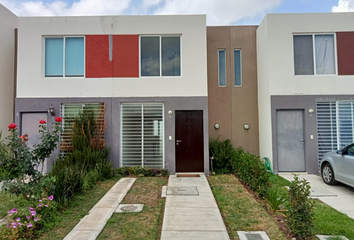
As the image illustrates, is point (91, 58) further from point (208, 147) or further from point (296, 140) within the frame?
point (296, 140)

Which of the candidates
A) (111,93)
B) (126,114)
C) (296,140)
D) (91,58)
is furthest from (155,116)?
(296,140)

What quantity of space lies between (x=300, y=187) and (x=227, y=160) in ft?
16.7

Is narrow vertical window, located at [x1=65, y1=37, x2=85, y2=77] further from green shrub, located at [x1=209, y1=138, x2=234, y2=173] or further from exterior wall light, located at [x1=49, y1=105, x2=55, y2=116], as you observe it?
green shrub, located at [x1=209, y1=138, x2=234, y2=173]

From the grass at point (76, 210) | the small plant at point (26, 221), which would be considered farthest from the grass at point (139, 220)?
the small plant at point (26, 221)

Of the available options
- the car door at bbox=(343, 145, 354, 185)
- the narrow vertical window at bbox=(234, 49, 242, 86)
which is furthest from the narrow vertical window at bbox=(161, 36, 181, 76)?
the car door at bbox=(343, 145, 354, 185)

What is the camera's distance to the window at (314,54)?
27.8 ft

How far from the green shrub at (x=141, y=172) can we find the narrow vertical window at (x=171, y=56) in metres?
3.51

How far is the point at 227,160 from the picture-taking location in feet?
28.9

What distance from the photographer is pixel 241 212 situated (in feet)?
15.5

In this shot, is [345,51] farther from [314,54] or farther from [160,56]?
[160,56]

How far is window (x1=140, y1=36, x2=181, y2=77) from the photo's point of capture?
27.9ft

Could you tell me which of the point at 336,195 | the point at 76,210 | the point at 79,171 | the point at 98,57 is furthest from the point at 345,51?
the point at 76,210

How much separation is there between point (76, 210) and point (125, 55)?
5.61m

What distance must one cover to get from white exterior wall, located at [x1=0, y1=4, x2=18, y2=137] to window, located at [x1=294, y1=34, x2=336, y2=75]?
444 inches
